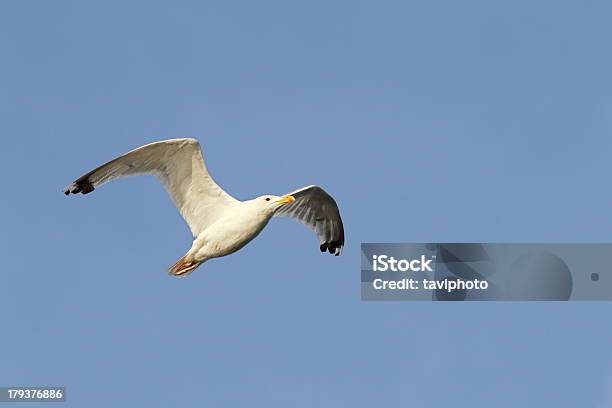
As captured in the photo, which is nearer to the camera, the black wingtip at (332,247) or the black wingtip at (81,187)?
the black wingtip at (81,187)

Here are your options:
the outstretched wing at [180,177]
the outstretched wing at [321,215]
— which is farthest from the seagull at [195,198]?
the outstretched wing at [321,215]

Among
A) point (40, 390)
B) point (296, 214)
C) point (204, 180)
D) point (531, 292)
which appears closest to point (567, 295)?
point (531, 292)

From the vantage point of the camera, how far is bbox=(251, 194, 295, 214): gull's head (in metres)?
23.3

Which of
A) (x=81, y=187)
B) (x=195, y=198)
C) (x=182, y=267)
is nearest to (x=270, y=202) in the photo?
(x=195, y=198)

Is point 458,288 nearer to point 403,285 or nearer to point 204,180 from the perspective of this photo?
point 403,285

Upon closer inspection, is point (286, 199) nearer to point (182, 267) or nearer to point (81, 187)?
point (182, 267)

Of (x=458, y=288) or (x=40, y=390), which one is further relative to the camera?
(x=458, y=288)

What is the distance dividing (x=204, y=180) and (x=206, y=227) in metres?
0.62

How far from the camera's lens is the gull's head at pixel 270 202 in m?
23.3

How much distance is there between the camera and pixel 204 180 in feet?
77.6

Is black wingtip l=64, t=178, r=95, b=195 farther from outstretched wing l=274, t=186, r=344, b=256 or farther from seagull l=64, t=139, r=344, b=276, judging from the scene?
outstretched wing l=274, t=186, r=344, b=256

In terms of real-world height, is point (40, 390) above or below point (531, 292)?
below

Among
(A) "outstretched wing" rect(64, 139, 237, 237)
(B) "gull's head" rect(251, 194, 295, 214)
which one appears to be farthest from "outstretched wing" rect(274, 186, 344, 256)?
(A) "outstretched wing" rect(64, 139, 237, 237)

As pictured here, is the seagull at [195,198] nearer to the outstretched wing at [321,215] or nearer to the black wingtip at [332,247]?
the outstretched wing at [321,215]
